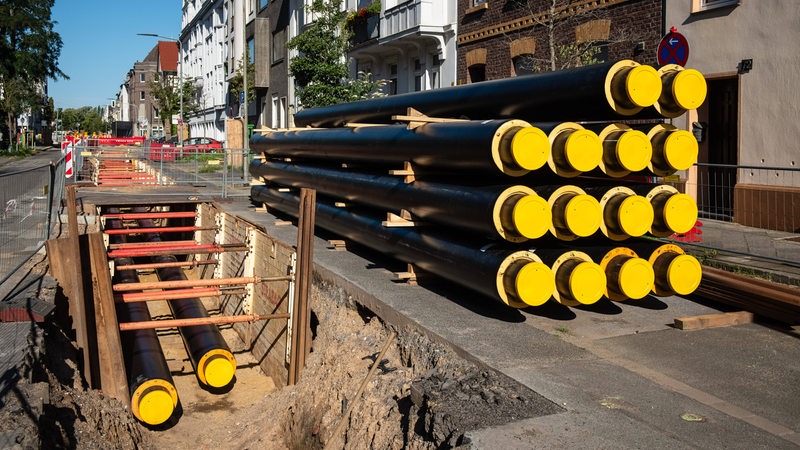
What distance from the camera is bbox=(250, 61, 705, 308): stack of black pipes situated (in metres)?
6.06

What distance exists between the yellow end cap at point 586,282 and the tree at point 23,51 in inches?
2497

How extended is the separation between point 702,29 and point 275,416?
9697mm

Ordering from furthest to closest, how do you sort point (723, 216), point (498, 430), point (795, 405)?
point (723, 216) < point (795, 405) < point (498, 430)

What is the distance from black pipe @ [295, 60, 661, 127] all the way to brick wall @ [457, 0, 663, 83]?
6705 millimetres

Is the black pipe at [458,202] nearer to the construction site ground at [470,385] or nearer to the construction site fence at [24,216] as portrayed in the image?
the construction site ground at [470,385]

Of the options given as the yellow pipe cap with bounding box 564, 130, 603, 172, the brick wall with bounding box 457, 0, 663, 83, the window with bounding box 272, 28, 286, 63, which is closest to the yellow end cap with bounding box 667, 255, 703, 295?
the yellow pipe cap with bounding box 564, 130, 603, 172

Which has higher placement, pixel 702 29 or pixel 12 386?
pixel 702 29

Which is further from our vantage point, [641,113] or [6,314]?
[6,314]

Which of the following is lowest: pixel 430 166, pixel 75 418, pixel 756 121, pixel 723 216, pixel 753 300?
pixel 75 418

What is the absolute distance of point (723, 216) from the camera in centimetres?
980

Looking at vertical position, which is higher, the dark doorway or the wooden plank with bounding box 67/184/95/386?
the dark doorway

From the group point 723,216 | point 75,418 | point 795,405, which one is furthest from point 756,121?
point 75,418

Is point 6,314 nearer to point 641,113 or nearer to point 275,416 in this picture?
point 275,416

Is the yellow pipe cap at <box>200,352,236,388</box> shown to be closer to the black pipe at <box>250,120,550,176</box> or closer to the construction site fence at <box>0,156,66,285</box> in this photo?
the construction site fence at <box>0,156,66,285</box>
